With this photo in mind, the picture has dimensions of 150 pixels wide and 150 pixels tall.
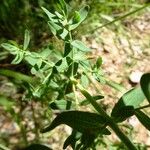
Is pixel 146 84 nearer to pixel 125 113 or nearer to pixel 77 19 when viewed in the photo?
pixel 125 113

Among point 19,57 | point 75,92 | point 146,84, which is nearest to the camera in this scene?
point 146,84

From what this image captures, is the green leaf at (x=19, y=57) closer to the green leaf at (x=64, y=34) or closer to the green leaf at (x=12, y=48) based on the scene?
the green leaf at (x=12, y=48)

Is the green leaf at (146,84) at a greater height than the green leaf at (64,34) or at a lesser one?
lesser

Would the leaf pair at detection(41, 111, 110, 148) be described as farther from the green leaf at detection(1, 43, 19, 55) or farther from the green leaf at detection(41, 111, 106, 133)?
the green leaf at detection(1, 43, 19, 55)

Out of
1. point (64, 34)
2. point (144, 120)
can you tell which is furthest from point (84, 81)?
point (144, 120)

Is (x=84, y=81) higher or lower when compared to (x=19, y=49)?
lower

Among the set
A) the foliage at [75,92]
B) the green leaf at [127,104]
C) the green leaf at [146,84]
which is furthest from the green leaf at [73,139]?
the green leaf at [146,84]

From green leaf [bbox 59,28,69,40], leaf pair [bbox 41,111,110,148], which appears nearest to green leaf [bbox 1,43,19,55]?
green leaf [bbox 59,28,69,40]
